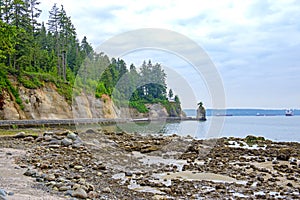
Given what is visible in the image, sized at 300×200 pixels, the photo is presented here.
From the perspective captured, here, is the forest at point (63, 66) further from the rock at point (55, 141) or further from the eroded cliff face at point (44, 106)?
the rock at point (55, 141)

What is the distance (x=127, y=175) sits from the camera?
15148 mm

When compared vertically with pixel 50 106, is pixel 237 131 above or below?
below

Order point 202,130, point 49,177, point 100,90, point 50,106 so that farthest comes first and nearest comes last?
point 100,90, point 202,130, point 50,106, point 49,177

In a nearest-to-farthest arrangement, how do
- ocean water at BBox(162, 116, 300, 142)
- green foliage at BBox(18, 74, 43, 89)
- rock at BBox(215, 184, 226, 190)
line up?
rock at BBox(215, 184, 226, 190), green foliage at BBox(18, 74, 43, 89), ocean water at BBox(162, 116, 300, 142)

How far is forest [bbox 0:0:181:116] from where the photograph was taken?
1780 inches

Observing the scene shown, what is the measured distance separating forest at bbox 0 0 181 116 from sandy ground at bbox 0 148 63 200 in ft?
60.3

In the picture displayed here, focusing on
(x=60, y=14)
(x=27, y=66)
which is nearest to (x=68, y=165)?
(x=27, y=66)

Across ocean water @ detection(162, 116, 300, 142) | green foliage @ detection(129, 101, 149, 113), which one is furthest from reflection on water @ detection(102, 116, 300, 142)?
green foliage @ detection(129, 101, 149, 113)

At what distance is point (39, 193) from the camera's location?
972cm

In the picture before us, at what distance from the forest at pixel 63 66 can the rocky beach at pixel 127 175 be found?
15456 millimetres

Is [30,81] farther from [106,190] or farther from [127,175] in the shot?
[106,190]

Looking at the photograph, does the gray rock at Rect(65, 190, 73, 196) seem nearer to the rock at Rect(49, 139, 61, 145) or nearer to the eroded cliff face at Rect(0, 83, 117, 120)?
the rock at Rect(49, 139, 61, 145)

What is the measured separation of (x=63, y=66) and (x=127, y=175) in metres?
51.5

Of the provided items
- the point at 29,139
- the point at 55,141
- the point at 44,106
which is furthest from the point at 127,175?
the point at 44,106
